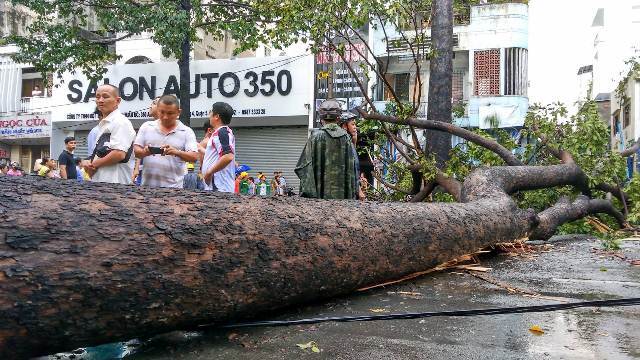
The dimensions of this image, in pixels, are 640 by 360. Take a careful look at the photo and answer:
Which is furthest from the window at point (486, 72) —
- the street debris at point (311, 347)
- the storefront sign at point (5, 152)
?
the storefront sign at point (5, 152)

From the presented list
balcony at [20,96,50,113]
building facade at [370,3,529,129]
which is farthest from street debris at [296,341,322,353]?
balcony at [20,96,50,113]

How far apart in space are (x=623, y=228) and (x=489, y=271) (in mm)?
4140

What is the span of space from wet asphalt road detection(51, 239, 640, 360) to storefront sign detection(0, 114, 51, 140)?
20726 mm

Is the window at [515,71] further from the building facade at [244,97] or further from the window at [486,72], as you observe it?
the building facade at [244,97]

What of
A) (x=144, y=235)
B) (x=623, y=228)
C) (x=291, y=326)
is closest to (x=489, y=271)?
(x=291, y=326)

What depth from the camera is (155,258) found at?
210 cm

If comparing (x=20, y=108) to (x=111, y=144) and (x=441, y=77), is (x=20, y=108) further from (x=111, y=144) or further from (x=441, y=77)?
(x=111, y=144)

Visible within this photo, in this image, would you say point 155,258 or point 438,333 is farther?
point 438,333

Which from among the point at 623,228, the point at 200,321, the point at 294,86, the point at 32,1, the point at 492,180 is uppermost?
the point at 32,1

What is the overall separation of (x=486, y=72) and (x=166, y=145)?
15900 millimetres

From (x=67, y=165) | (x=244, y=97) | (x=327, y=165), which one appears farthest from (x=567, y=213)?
(x=244, y=97)

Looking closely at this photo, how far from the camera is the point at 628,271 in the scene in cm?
428

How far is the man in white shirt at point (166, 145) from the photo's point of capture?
13.5 ft

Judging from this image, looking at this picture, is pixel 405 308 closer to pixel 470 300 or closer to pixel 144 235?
pixel 470 300
